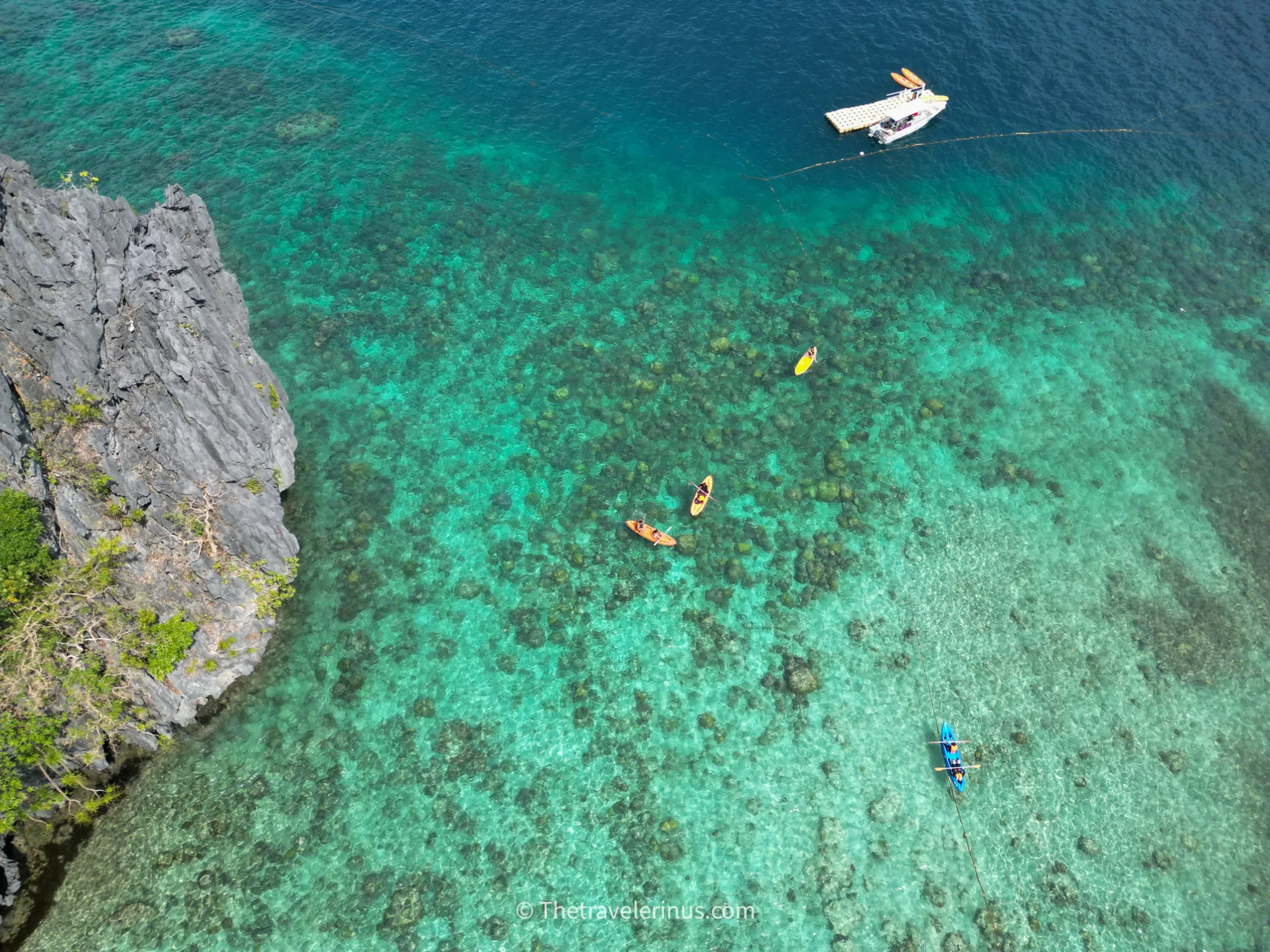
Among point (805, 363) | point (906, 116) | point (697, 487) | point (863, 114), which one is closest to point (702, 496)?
point (697, 487)

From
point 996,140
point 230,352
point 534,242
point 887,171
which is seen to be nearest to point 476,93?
point 534,242

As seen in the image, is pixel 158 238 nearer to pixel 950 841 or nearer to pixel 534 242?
pixel 534 242

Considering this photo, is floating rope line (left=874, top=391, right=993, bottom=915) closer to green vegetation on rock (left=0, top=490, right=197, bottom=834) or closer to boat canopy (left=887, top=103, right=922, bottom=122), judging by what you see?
boat canopy (left=887, top=103, right=922, bottom=122)

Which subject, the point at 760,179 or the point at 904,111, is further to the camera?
the point at 904,111

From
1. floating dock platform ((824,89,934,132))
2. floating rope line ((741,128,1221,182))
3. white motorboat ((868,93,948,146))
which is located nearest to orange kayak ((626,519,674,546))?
floating rope line ((741,128,1221,182))

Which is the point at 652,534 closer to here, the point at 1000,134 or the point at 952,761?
the point at 952,761

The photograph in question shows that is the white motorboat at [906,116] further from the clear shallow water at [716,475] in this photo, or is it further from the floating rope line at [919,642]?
the floating rope line at [919,642]

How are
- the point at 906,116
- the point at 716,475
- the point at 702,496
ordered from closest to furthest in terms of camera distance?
the point at 702,496
the point at 716,475
the point at 906,116

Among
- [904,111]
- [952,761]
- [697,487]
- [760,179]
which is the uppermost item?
[904,111]
